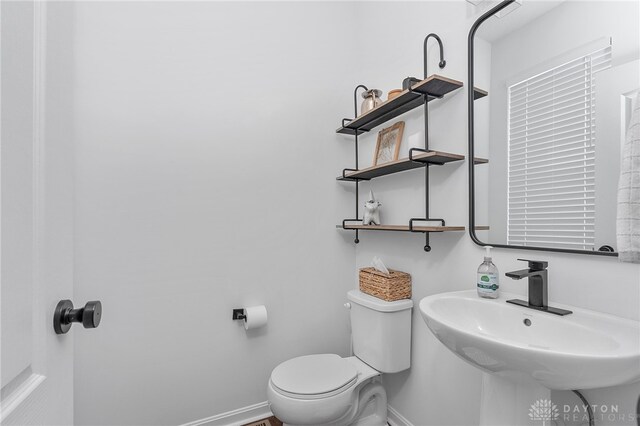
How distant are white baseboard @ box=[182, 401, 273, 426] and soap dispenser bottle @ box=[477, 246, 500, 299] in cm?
132

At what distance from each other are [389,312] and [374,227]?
415 mm

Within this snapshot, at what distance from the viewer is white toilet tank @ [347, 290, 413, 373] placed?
4.62 feet

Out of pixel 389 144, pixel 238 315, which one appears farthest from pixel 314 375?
pixel 389 144

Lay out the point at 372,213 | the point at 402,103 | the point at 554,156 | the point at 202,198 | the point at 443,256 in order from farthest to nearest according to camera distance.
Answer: the point at 372,213 < the point at 202,198 < the point at 402,103 < the point at 443,256 < the point at 554,156

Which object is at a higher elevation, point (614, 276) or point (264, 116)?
point (264, 116)

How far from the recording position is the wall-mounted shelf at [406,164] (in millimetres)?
1189

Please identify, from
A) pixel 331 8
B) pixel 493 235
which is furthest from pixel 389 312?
pixel 331 8

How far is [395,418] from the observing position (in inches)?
62.3

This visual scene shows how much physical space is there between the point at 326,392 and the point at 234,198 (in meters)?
1.02

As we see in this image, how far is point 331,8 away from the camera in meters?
1.90

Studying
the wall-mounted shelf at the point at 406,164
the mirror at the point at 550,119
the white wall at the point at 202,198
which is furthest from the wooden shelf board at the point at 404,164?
the white wall at the point at 202,198

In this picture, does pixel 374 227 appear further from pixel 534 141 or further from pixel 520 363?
pixel 520 363

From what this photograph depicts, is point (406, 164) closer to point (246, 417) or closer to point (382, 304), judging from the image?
point (382, 304)

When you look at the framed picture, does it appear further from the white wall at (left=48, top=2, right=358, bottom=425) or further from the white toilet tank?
the white toilet tank
